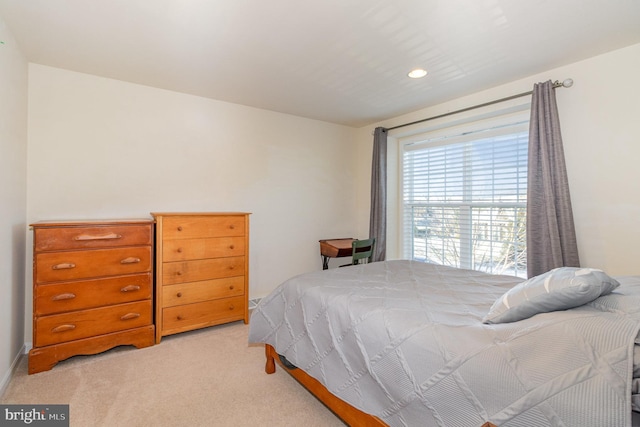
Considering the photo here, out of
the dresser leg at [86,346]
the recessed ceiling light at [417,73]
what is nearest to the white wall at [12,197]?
the dresser leg at [86,346]

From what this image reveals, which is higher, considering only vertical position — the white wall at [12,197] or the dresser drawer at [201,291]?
the white wall at [12,197]

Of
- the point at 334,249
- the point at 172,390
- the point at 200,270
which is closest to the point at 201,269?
the point at 200,270

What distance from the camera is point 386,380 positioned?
1.24 metres

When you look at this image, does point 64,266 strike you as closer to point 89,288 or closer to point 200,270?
point 89,288

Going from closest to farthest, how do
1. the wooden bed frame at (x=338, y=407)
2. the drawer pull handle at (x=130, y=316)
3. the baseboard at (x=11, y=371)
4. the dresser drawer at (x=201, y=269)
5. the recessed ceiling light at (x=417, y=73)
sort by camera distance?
the wooden bed frame at (x=338, y=407) → the baseboard at (x=11, y=371) → the drawer pull handle at (x=130, y=316) → the recessed ceiling light at (x=417, y=73) → the dresser drawer at (x=201, y=269)

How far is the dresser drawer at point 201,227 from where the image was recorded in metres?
2.66

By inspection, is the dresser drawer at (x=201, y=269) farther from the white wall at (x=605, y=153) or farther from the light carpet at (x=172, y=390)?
the white wall at (x=605, y=153)

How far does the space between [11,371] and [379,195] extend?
362 cm

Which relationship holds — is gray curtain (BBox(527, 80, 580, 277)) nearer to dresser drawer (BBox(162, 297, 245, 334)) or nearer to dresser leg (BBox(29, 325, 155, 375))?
dresser drawer (BBox(162, 297, 245, 334))

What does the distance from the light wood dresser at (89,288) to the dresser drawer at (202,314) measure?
16 centimetres

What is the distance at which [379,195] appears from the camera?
153 inches

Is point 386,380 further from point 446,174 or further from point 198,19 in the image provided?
point 446,174

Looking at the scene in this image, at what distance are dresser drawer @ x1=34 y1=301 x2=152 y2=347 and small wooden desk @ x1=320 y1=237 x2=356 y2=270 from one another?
6.69 feet

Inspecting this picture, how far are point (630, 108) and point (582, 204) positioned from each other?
28.9 inches
